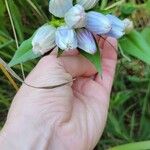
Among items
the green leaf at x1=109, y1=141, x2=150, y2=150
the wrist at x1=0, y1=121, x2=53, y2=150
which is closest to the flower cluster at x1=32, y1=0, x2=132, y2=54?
the wrist at x1=0, y1=121, x2=53, y2=150

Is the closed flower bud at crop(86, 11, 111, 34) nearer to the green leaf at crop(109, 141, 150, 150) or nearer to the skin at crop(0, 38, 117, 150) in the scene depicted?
the skin at crop(0, 38, 117, 150)

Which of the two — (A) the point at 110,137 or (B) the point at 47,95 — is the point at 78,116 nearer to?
(B) the point at 47,95

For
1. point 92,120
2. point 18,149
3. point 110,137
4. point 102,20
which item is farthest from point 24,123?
point 110,137

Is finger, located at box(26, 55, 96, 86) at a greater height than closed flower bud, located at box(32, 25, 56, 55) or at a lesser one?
lesser

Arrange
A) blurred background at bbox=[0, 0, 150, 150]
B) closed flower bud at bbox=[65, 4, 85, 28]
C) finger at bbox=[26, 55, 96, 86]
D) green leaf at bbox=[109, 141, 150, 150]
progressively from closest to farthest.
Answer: closed flower bud at bbox=[65, 4, 85, 28], finger at bbox=[26, 55, 96, 86], green leaf at bbox=[109, 141, 150, 150], blurred background at bbox=[0, 0, 150, 150]

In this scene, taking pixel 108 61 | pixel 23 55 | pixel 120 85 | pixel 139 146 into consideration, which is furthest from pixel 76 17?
pixel 120 85
